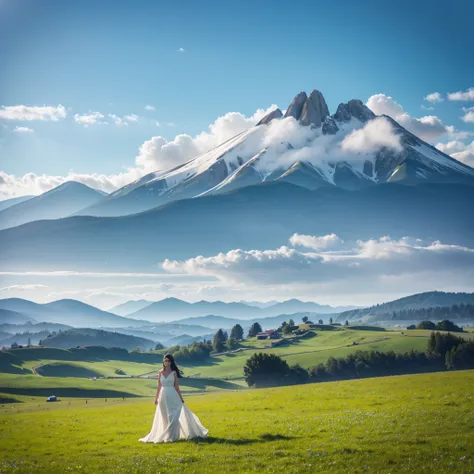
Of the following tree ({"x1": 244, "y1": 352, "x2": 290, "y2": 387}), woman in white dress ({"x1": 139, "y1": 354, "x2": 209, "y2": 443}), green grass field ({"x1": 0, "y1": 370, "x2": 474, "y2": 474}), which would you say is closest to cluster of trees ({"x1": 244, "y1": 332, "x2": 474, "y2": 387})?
tree ({"x1": 244, "y1": 352, "x2": 290, "y2": 387})

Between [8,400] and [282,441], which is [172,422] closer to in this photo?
[282,441]

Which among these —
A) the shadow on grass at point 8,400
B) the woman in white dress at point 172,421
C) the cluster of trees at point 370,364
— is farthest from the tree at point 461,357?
the woman in white dress at point 172,421

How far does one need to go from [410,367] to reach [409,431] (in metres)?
145

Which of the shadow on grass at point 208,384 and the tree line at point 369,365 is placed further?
the shadow on grass at point 208,384

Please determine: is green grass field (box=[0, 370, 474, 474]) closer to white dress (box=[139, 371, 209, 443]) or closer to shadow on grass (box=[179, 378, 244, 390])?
white dress (box=[139, 371, 209, 443])

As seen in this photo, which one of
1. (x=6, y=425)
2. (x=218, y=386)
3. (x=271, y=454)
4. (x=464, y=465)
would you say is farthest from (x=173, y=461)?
(x=218, y=386)

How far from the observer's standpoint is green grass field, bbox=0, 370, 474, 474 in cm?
2427

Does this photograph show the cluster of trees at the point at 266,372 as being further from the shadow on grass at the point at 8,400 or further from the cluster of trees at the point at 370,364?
the shadow on grass at the point at 8,400

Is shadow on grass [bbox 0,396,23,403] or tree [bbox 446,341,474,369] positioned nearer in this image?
shadow on grass [bbox 0,396,23,403]

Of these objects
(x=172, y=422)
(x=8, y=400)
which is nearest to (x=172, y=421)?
(x=172, y=422)

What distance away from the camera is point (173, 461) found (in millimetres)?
25438

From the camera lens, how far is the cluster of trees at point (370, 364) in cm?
14950

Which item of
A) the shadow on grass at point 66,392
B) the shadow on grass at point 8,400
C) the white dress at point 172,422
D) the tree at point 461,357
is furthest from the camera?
the tree at point 461,357

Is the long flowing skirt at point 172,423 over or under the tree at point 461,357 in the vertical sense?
over
